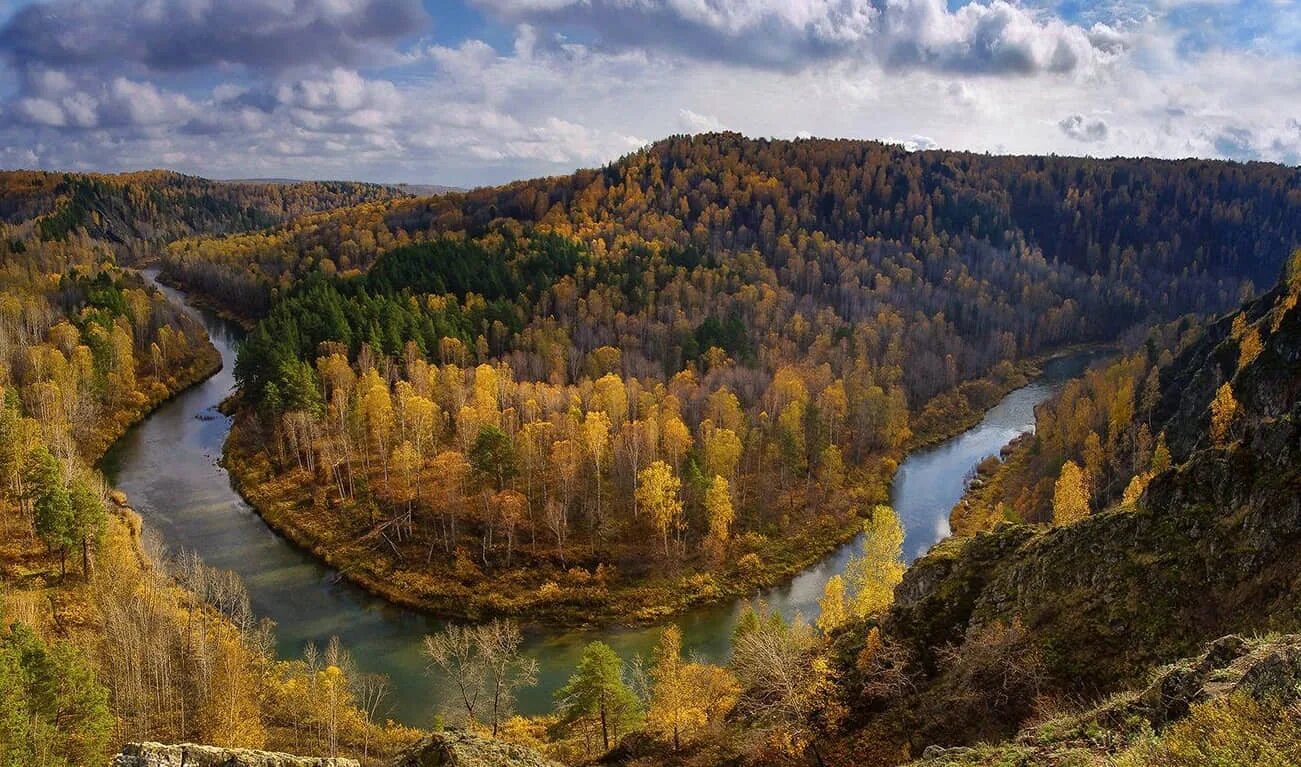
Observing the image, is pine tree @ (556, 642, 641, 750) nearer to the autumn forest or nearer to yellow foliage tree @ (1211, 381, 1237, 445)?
the autumn forest

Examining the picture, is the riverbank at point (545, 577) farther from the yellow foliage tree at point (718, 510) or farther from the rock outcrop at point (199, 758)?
the rock outcrop at point (199, 758)

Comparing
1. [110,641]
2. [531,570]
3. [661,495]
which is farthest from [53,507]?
[661,495]

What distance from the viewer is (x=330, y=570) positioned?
5969 cm

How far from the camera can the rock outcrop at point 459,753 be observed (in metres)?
18.8

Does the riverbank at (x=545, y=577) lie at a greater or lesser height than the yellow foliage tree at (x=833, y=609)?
lesser

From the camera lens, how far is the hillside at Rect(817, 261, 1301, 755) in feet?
72.4

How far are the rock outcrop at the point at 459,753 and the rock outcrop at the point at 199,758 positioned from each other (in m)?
1.69

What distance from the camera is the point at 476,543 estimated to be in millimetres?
60625

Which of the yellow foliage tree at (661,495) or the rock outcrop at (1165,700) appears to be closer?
the rock outcrop at (1165,700)

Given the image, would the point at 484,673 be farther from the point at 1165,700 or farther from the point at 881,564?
the point at 1165,700

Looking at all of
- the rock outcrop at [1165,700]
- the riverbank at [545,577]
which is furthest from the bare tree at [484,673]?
the rock outcrop at [1165,700]

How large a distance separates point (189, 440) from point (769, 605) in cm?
6918

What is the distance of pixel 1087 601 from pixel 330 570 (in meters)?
54.1

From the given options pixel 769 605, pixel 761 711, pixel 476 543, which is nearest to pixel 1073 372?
pixel 769 605
